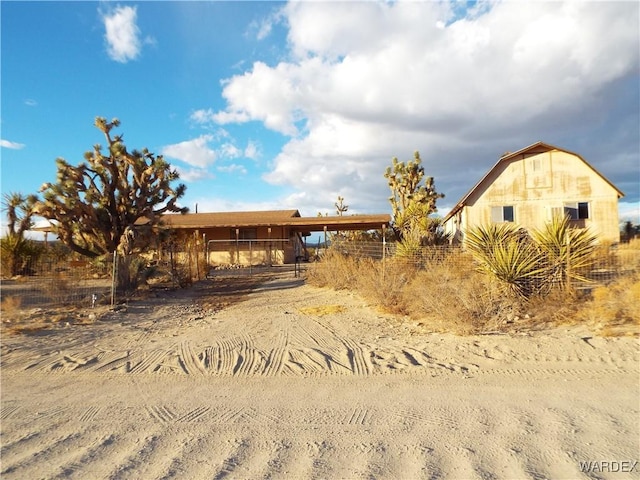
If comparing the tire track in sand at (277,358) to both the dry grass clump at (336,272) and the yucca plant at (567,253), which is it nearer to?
the dry grass clump at (336,272)

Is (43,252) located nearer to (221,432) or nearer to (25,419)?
(25,419)

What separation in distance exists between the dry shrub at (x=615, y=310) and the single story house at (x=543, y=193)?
15.7m

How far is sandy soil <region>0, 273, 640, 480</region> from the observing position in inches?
146

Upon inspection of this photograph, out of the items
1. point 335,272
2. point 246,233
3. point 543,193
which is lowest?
point 335,272

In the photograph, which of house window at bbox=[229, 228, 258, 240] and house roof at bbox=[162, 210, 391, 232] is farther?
house window at bbox=[229, 228, 258, 240]

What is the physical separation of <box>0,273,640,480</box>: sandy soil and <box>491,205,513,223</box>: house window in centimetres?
1746

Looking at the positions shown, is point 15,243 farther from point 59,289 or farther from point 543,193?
point 543,193

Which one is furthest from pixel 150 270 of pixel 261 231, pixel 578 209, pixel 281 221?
pixel 578 209

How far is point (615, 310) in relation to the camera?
805 cm

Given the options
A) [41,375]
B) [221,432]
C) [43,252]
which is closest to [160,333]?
[41,375]

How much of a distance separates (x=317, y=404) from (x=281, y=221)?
2347 centimetres

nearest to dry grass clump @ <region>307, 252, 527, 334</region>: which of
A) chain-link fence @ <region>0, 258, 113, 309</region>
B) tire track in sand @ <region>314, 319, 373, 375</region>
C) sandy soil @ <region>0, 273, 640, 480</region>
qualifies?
sandy soil @ <region>0, 273, 640, 480</region>

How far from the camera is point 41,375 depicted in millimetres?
6570

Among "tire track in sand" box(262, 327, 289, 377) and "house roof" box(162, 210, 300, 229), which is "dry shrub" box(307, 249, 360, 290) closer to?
"tire track in sand" box(262, 327, 289, 377)
